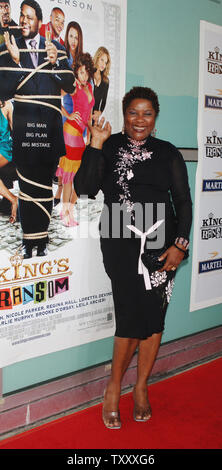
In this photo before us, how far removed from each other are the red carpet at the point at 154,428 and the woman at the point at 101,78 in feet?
4.79

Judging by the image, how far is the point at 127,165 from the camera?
1818 mm

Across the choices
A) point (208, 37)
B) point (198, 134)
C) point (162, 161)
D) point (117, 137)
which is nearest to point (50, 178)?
point (117, 137)

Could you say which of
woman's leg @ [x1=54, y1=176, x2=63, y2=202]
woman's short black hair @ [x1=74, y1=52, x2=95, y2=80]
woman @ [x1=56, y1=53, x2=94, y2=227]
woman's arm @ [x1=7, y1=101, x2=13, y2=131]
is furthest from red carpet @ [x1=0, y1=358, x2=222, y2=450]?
woman's short black hair @ [x1=74, y1=52, x2=95, y2=80]

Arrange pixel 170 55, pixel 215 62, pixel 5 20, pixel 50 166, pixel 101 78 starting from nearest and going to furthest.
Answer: pixel 5 20 < pixel 50 166 < pixel 101 78 < pixel 170 55 < pixel 215 62

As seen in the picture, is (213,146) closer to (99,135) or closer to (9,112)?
(99,135)

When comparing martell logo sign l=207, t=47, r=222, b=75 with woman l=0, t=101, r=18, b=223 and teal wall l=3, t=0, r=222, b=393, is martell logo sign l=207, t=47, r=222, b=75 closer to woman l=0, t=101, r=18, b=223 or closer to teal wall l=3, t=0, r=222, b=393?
teal wall l=3, t=0, r=222, b=393

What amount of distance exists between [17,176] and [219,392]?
1548mm

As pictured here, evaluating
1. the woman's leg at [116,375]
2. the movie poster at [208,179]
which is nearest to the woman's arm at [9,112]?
the woman's leg at [116,375]

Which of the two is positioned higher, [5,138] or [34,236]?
[5,138]

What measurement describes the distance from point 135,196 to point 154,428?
1062 millimetres

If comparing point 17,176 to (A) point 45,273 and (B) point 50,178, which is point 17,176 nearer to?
(B) point 50,178

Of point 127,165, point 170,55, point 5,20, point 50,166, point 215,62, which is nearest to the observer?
point 5,20

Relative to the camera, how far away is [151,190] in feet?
6.04

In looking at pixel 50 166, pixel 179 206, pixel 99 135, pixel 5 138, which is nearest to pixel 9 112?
pixel 5 138
